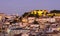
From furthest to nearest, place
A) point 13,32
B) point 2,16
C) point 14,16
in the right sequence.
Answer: point 14,16 → point 2,16 → point 13,32

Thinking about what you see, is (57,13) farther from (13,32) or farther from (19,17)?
(13,32)

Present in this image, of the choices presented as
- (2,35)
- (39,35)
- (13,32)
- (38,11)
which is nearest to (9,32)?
(13,32)

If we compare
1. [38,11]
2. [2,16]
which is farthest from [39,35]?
[38,11]

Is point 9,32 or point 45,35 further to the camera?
point 9,32

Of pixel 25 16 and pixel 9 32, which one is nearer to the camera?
pixel 9 32

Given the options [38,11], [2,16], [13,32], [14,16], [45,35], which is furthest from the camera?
[38,11]

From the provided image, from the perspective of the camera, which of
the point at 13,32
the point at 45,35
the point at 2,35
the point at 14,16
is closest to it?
the point at 45,35

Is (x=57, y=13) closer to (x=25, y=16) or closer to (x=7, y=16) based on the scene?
(x=25, y=16)

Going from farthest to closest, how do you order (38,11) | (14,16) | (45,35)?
1. (38,11)
2. (14,16)
3. (45,35)
